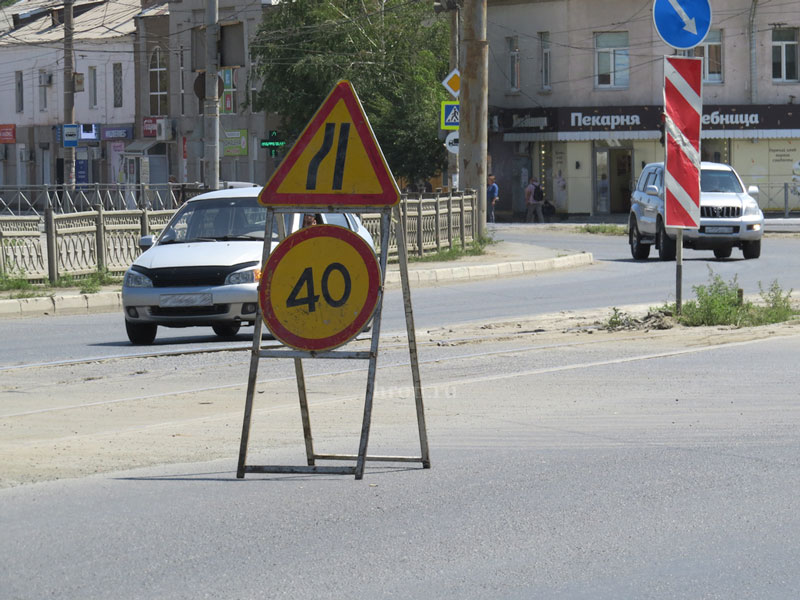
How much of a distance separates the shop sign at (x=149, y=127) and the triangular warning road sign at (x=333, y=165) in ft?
191

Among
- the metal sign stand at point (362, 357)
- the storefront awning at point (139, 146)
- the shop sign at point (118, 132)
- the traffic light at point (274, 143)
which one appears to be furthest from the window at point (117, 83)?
the metal sign stand at point (362, 357)

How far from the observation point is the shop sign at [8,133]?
7406 centimetres

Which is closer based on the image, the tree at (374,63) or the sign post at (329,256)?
the sign post at (329,256)

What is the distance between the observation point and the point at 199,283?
548 inches

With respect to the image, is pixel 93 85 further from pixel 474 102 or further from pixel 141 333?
pixel 141 333

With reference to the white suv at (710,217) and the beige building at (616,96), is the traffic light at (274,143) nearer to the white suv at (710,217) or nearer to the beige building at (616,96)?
the beige building at (616,96)

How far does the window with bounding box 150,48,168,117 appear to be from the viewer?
212 ft

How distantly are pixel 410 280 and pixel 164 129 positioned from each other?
40.9 m

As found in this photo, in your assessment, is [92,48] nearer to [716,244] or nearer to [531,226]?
[531,226]

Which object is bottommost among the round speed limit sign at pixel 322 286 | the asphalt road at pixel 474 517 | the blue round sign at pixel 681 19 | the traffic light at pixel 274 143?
the asphalt road at pixel 474 517

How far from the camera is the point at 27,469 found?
7402 millimetres

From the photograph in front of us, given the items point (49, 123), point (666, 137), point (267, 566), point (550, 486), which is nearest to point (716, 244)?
point (666, 137)

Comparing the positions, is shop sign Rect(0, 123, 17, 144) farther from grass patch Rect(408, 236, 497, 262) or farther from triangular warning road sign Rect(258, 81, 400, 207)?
triangular warning road sign Rect(258, 81, 400, 207)

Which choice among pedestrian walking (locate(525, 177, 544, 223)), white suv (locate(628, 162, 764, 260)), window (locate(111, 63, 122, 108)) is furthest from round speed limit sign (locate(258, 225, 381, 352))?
window (locate(111, 63, 122, 108))
